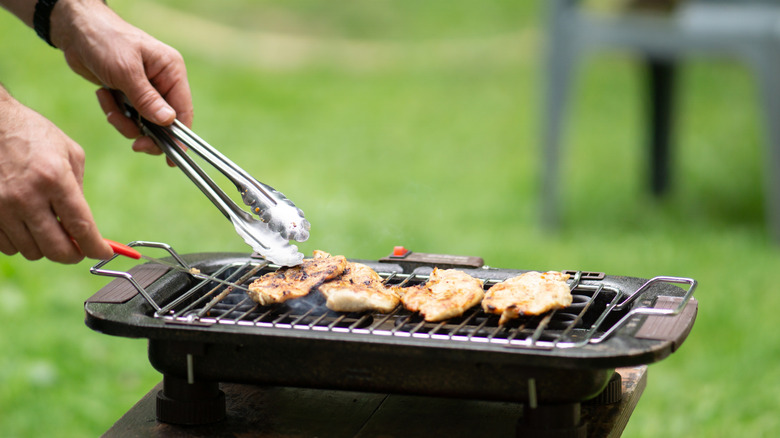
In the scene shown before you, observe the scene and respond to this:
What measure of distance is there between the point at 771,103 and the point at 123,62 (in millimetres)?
4104

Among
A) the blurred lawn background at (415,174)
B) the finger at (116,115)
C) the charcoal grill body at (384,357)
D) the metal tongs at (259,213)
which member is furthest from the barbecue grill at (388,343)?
the blurred lawn background at (415,174)

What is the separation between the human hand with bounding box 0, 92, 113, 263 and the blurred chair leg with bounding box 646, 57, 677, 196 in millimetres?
5097

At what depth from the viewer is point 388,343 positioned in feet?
6.26

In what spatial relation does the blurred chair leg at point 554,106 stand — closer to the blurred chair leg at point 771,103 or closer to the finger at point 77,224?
the blurred chair leg at point 771,103

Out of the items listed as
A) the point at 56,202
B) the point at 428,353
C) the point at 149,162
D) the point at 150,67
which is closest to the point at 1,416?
the point at 150,67

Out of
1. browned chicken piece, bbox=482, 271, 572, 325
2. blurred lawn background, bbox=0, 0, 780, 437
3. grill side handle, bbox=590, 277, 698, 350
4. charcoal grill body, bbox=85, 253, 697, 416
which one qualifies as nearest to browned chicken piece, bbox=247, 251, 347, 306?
charcoal grill body, bbox=85, 253, 697, 416

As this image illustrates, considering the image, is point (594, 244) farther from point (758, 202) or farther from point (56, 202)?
point (56, 202)

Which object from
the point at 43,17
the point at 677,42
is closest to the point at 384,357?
the point at 43,17

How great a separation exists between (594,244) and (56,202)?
430 centimetres

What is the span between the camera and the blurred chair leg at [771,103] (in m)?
5.31

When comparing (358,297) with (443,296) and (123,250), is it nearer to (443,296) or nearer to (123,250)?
(443,296)

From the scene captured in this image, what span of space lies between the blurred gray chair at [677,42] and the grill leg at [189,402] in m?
4.07

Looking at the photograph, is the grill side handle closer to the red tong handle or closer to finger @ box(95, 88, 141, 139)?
the red tong handle

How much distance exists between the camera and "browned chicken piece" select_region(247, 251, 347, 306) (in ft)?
7.20
